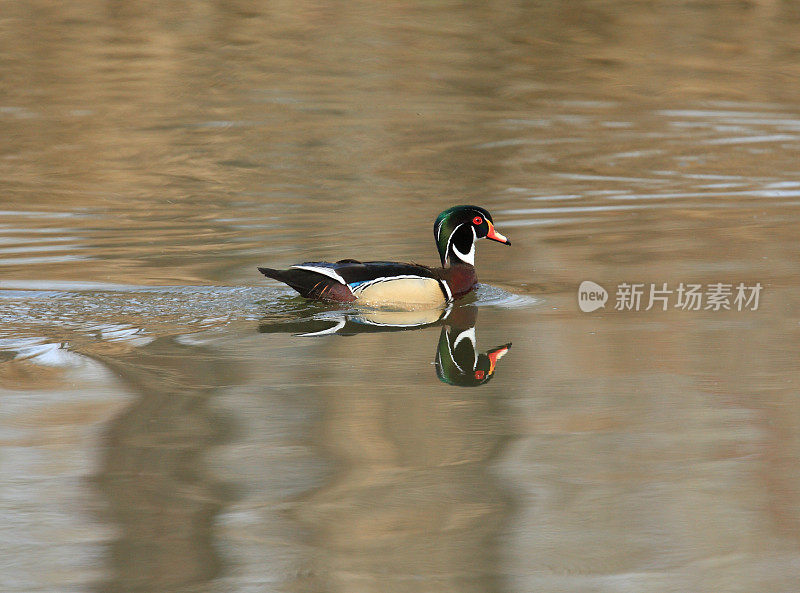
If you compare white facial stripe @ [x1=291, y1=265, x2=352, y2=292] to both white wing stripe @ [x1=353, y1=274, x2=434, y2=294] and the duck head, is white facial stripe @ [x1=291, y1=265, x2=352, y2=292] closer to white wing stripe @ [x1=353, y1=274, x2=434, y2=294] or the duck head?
white wing stripe @ [x1=353, y1=274, x2=434, y2=294]

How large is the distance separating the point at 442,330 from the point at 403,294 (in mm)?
537

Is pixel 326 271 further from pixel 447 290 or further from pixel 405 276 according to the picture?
pixel 447 290

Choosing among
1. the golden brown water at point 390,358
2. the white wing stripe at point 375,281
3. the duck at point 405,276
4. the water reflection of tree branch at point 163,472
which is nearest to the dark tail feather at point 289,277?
the duck at point 405,276

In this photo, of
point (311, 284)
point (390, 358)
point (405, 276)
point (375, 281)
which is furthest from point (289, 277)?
point (390, 358)

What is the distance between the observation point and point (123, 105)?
20.5 meters

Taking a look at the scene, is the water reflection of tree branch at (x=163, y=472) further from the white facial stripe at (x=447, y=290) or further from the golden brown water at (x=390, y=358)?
the white facial stripe at (x=447, y=290)

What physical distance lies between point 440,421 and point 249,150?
11.1 meters

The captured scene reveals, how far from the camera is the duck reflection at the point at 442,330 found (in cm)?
755

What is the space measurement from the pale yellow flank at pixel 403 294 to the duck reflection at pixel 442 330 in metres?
0.07

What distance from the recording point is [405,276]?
8984mm

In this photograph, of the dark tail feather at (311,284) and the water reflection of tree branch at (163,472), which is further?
the dark tail feather at (311,284)

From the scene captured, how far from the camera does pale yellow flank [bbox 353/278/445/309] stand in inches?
354

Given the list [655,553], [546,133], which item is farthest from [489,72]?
[655,553]

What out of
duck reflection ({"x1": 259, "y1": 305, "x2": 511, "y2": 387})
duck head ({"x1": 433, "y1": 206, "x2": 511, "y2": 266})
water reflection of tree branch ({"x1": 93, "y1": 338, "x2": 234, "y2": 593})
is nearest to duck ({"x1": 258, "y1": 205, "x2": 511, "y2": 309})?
duck head ({"x1": 433, "y1": 206, "x2": 511, "y2": 266})
